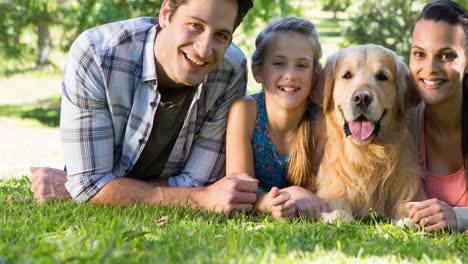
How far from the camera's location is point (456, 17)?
3520mm

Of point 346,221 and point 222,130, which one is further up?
point 222,130

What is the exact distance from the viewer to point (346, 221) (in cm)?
323

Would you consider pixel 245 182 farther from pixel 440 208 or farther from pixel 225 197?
pixel 440 208

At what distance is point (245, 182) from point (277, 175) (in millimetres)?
590

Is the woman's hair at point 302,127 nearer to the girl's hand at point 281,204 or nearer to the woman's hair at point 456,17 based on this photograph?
the girl's hand at point 281,204

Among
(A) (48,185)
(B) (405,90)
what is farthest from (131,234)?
(B) (405,90)

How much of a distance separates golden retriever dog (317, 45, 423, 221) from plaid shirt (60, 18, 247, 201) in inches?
28.5

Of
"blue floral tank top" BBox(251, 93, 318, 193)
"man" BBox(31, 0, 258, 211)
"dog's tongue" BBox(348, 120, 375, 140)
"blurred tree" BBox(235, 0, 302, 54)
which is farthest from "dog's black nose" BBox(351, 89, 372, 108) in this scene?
"blurred tree" BBox(235, 0, 302, 54)

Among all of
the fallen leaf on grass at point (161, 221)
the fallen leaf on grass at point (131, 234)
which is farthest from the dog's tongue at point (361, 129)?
the fallen leaf on grass at point (131, 234)

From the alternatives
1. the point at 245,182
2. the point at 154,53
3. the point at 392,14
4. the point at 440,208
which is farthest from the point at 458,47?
the point at 392,14

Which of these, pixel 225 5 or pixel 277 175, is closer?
pixel 225 5

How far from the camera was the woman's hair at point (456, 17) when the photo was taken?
352 cm

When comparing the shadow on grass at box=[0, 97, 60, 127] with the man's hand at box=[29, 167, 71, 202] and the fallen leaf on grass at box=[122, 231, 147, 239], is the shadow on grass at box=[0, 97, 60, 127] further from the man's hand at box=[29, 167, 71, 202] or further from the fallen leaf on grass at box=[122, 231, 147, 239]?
the fallen leaf on grass at box=[122, 231, 147, 239]

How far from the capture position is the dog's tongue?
3554 millimetres
